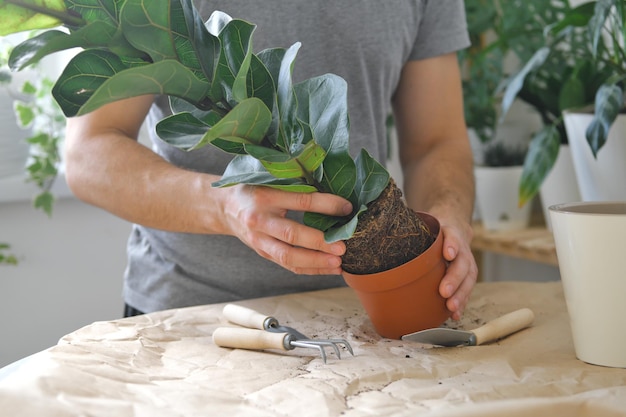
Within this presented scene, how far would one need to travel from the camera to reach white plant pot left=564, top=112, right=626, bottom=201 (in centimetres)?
125

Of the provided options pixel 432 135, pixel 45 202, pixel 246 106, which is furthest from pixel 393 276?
pixel 45 202

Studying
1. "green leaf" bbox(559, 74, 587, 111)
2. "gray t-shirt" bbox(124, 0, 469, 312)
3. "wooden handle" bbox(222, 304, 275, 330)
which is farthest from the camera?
"green leaf" bbox(559, 74, 587, 111)

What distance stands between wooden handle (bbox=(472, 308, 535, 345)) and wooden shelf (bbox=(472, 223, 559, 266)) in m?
0.82

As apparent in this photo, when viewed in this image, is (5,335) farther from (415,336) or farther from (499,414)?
(499,414)

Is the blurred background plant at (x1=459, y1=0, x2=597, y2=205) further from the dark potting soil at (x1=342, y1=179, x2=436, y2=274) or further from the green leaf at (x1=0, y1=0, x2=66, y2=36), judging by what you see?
the green leaf at (x1=0, y1=0, x2=66, y2=36)

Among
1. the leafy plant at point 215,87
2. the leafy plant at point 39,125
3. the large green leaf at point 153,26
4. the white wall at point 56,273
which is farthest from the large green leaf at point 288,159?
the white wall at point 56,273

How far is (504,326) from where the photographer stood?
2.59 ft

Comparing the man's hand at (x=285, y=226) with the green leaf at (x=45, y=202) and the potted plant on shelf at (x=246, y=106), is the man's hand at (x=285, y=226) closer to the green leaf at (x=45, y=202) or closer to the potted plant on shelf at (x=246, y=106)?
the potted plant on shelf at (x=246, y=106)

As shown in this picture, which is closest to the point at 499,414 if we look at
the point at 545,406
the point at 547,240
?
the point at 545,406

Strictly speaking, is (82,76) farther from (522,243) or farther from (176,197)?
(522,243)

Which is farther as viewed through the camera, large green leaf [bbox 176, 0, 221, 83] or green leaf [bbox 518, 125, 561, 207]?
green leaf [bbox 518, 125, 561, 207]

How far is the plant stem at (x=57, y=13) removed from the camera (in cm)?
63

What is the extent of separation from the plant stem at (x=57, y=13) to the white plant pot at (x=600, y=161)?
35.5 inches

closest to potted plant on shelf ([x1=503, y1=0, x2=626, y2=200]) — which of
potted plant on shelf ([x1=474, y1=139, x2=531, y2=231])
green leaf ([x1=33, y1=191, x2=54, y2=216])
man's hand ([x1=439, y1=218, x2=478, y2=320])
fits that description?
potted plant on shelf ([x1=474, y1=139, x2=531, y2=231])
